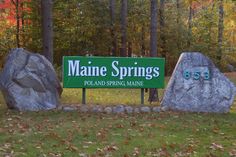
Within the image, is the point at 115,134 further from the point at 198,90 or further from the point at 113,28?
the point at 113,28

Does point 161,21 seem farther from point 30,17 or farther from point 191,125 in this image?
point 191,125

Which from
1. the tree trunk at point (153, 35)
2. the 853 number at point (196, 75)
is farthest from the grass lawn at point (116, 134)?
the tree trunk at point (153, 35)

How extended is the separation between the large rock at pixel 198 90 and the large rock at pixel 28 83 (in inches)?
126

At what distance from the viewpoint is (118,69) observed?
12570 mm

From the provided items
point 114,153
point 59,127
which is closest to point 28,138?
point 59,127

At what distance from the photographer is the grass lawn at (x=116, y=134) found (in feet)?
25.4

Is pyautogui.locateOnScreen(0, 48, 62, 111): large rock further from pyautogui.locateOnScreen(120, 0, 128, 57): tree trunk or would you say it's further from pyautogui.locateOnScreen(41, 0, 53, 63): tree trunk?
pyautogui.locateOnScreen(120, 0, 128, 57): tree trunk

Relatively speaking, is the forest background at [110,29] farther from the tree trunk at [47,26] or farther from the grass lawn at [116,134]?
the grass lawn at [116,134]

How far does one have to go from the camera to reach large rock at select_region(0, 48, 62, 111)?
458 inches

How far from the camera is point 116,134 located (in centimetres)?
903

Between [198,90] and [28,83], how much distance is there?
4688mm

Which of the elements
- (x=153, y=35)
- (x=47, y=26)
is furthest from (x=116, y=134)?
(x=47, y=26)

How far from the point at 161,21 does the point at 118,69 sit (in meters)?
19.9

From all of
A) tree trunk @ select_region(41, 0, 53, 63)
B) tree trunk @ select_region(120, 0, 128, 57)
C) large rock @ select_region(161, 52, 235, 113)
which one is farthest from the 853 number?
tree trunk @ select_region(120, 0, 128, 57)
